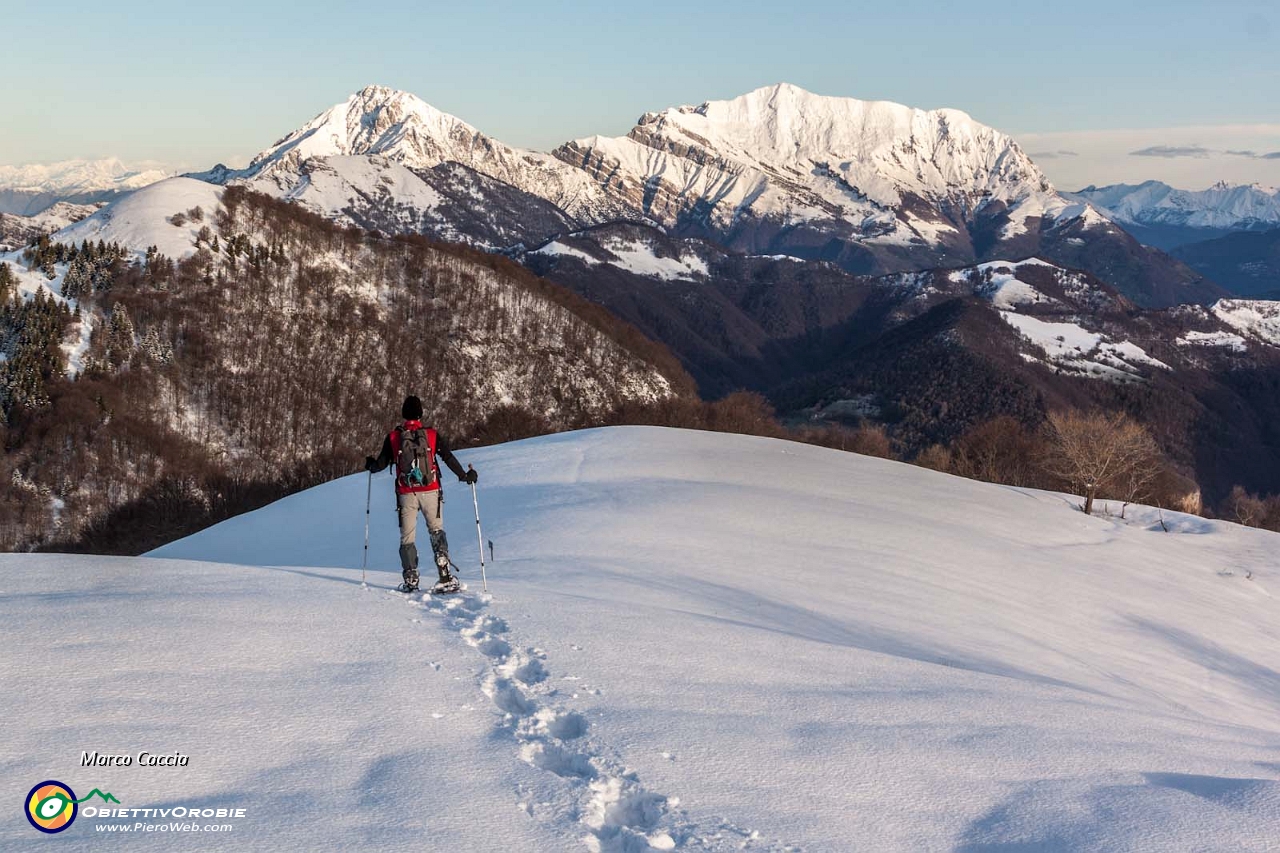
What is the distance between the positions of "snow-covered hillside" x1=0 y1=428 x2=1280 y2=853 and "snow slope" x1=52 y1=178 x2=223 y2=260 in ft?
529

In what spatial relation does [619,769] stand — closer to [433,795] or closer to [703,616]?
[433,795]

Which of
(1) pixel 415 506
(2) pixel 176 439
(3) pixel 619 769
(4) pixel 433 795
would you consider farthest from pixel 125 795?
(2) pixel 176 439

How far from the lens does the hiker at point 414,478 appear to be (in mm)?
13812

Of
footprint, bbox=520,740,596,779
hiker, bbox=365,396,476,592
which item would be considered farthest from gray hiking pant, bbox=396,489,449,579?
footprint, bbox=520,740,596,779

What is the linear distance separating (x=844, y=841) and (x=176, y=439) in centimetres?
13895

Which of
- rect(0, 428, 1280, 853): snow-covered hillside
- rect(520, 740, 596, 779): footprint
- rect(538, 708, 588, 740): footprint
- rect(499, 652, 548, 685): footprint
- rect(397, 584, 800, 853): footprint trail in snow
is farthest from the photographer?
rect(499, 652, 548, 685): footprint

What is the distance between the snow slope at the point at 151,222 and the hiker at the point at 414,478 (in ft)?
527

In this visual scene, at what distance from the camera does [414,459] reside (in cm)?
1386

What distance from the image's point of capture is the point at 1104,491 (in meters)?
59.8

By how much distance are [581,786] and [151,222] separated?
591 feet

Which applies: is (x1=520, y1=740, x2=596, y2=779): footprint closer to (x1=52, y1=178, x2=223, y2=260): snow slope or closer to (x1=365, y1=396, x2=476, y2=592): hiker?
(x1=365, y1=396, x2=476, y2=592): hiker
